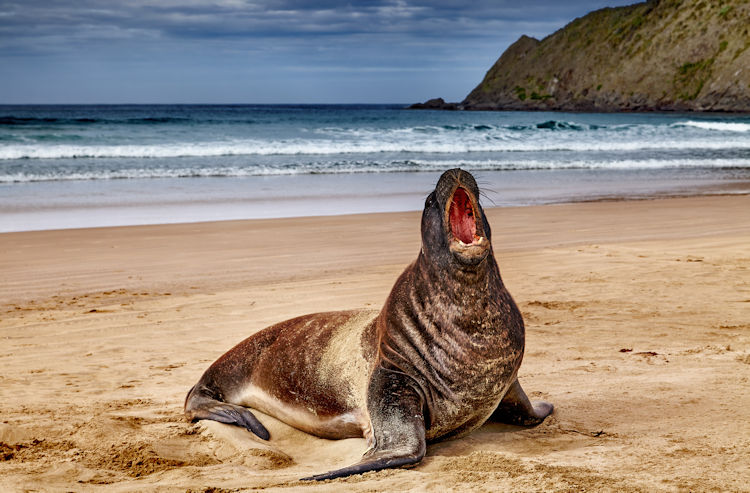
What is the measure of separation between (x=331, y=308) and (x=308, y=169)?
52.0 ft

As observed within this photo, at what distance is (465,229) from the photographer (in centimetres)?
404

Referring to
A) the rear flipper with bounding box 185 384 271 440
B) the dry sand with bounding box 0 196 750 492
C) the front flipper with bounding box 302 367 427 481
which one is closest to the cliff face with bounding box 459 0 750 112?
the dry sand with bounding box 0 196 750 492

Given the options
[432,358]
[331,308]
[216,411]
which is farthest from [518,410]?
[331,308]

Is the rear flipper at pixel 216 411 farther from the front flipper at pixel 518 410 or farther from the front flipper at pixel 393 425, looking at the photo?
the front flipper at pixel 518 410

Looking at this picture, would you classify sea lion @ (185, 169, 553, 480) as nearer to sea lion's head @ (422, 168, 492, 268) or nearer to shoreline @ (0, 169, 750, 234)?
sea lion's head @ (422, 168, 492, 268)

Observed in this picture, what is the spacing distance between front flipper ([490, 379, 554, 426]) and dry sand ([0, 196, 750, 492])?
0.22 ft

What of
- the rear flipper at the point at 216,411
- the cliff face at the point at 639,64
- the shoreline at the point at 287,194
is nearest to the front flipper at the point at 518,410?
the rear flipper at the point at 216,411

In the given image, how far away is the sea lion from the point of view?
152 inches

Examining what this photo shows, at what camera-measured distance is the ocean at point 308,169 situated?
1535cm

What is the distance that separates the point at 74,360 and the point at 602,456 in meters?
4.21

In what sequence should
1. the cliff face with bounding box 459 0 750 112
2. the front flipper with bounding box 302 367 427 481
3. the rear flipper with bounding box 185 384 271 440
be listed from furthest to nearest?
the cliff face with bounding box 459 0 750 112, the rear flipper with bounding box 185 384 271 440, the front flipper with bounding box 302 367 427 481

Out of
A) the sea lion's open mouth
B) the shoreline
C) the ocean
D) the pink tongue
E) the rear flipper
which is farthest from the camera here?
the ocean

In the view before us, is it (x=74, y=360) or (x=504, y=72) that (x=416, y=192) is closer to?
(x=74, y=360)

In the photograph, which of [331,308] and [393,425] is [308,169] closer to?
[331,308]
